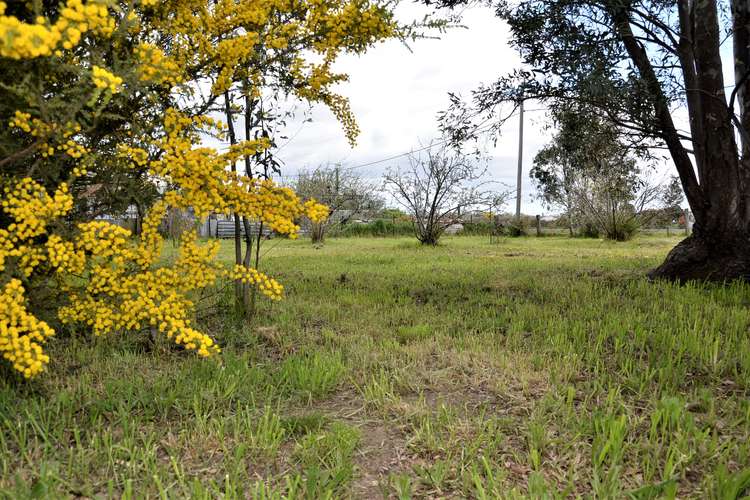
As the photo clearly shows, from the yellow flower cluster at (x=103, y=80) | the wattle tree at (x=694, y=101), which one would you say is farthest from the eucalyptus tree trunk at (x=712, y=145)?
the yellow flower cluster at (x=103, y=80)

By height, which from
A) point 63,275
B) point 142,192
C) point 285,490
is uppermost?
point 142,192

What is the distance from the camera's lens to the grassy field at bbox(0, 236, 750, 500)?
2.11 m

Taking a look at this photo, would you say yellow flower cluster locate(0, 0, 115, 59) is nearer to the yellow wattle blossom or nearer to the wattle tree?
the yellow wattle blossom

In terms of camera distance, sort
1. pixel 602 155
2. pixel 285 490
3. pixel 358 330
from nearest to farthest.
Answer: pixel 285 490, pixel 358 330, pixel 602 155

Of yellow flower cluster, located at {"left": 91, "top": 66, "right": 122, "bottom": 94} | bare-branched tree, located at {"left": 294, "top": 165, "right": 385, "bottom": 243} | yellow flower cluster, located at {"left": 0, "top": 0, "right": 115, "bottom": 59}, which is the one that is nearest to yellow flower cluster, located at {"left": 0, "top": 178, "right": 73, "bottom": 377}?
yellow flower cluster, located at {"left": 91, "top": 66, "right": 122, "bottom": 94}

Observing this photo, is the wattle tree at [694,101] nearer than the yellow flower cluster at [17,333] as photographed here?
No

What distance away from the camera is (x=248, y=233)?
4.62 m

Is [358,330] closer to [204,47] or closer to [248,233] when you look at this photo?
[248,233]

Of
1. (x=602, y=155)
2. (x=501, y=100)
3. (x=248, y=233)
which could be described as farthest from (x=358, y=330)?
(x=602, y=155)

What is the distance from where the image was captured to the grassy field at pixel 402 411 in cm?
211

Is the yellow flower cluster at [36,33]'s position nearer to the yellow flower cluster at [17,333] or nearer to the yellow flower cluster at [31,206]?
the yellow flower cluster at [31,206]

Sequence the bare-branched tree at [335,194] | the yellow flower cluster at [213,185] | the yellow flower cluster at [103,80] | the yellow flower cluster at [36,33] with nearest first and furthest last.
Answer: the yellow flower cluster at [36,33], the yellow flower cluster at [103,80], the yellow flower cluster at [213,185], the bare-branched tree at [335,194]

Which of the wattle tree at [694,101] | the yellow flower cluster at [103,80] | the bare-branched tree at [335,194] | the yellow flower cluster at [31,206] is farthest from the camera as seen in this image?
the bare-branched tree at [335,194]

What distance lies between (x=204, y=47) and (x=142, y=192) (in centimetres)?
123
